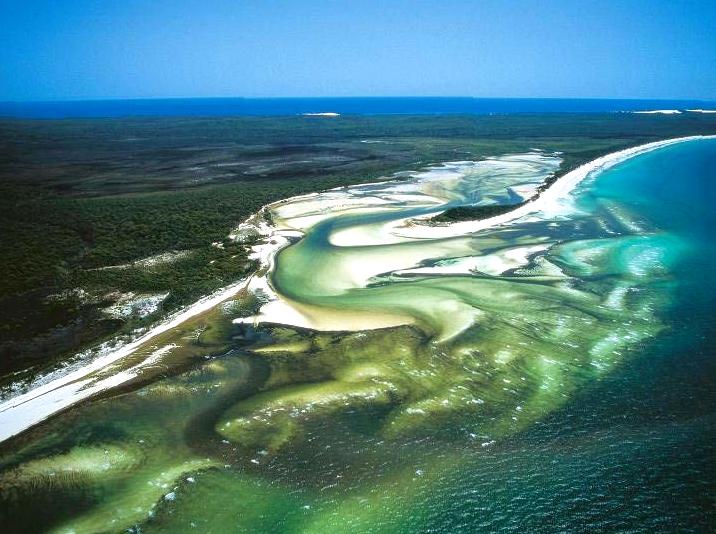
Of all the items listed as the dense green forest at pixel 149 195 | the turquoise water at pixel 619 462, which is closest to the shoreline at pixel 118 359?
the dense green forest at pixel 149 195

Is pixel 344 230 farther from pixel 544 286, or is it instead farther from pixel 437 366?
pixel 437 366

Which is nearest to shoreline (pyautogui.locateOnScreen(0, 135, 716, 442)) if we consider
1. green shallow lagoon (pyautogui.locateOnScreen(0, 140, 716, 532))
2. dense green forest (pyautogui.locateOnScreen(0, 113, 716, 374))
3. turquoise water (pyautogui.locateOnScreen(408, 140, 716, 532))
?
green shallow lagoon (pyautogui.locateOnScreen(0, 140, 716, 532))

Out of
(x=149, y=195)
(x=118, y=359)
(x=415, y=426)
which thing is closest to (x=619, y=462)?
(x=415, y=426)

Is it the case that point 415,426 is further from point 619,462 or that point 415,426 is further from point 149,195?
point 149,195

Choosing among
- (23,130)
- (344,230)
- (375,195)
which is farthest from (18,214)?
(23,130)

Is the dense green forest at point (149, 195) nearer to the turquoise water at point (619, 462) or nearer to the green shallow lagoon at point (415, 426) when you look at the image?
the green shallow lagoon at point (415, 426)

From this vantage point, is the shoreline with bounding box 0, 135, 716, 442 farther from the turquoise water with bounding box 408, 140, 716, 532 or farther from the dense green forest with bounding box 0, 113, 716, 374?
the turquoise water with bounding box 408, 140, 716, 532
